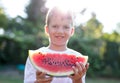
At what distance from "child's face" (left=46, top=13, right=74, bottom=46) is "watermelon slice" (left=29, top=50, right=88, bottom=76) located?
0.12 metres

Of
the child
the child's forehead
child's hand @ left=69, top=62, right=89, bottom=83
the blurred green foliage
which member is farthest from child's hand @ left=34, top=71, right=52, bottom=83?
the blurred green foliage

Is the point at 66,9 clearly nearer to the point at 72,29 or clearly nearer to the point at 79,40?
the point at 72,29

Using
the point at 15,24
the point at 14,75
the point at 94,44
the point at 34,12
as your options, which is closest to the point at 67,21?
the point at 14,75

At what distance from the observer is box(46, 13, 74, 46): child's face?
2.88m

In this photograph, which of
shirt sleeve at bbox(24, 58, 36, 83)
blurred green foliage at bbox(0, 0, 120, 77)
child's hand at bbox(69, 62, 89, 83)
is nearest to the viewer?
child's hand at bbox(69, 62, 89, 83)

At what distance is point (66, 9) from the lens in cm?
297

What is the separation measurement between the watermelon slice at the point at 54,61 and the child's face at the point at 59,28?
12cm

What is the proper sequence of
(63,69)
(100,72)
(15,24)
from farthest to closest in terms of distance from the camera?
(15,24) → (100,72) → (63,69)

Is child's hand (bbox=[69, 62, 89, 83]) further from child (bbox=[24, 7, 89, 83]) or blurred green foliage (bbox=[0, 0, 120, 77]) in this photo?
blurred green foliage (bbox=[0, 0, 120, 77])

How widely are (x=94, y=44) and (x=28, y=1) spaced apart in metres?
18.4

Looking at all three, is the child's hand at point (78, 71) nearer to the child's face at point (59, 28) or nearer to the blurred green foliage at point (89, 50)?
the child's face at point (59, 28)

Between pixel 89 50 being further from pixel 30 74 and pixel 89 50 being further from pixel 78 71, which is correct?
pixel 78 71

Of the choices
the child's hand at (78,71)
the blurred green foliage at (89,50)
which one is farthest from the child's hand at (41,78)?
the blurred green foliage at (89,50)

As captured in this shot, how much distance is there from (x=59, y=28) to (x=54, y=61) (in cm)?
29
